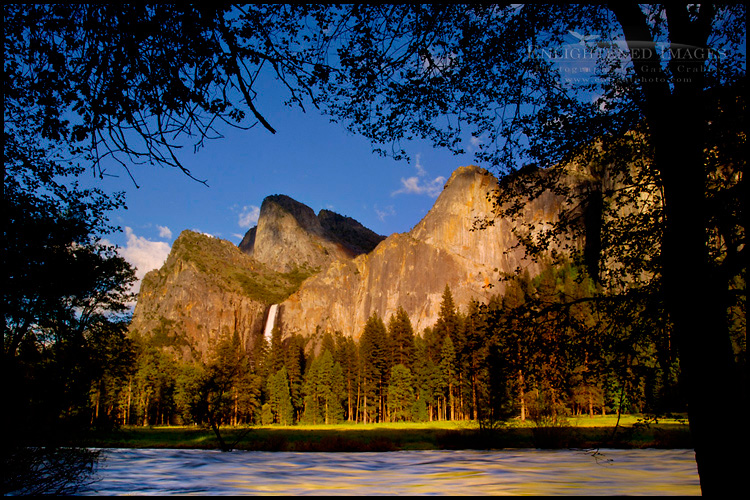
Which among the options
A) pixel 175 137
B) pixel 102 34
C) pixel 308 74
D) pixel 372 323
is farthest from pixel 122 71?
pixel 372 323

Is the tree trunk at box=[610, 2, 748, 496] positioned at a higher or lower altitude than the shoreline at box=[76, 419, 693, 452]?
higher

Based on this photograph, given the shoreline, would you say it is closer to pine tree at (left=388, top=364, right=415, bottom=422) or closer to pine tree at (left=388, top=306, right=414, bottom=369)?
pine tree at (left=388, top=364, right=415, bottom=422)

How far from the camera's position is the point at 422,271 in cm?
12550

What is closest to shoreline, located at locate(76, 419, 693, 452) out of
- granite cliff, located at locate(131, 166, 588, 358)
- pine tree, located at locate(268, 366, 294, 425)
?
pine tree, located at locate(268, 366, 294, 425)

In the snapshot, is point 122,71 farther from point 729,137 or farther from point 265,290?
point 265,290

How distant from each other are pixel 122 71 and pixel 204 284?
193638mm

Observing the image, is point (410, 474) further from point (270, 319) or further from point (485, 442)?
point (270, 319)

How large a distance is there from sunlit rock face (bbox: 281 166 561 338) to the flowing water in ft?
286

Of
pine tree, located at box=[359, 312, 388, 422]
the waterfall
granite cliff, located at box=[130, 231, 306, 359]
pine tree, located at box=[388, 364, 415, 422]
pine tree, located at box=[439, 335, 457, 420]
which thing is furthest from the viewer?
granite cliff, located at box=[130, 231, 306, 359]

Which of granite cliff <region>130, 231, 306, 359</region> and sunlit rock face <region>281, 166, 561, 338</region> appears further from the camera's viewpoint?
granite cliff <region>130, 231, 306, 359</region>

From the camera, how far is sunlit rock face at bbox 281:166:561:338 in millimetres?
119500

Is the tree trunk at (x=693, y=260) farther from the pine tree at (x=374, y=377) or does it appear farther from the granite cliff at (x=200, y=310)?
the granite cliff at (x=200, y=310)

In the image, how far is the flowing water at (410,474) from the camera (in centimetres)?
1628

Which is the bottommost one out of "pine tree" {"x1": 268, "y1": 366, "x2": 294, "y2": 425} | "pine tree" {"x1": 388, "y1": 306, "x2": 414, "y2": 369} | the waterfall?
"pine tree" {"x1": 268, "y1": 366, "x2": 294, "y2": 425}
